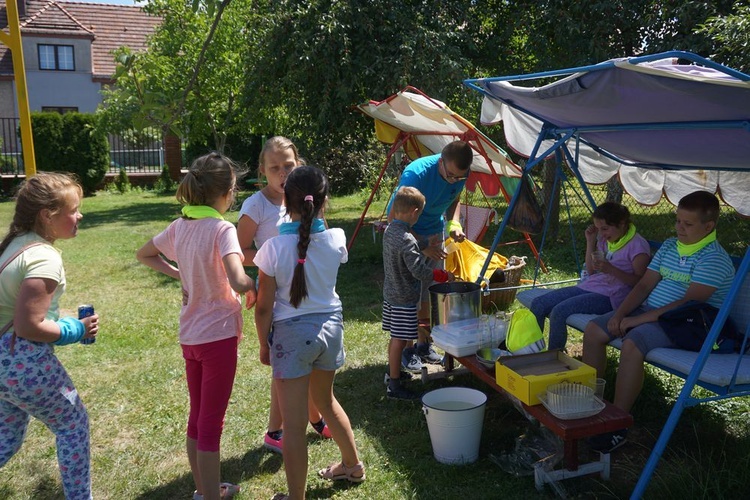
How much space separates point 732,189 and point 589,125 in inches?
97.5

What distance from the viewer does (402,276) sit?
4289 mm

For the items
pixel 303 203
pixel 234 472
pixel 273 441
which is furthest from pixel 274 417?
pixel 303 203

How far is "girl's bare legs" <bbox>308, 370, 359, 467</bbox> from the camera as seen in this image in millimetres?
3066

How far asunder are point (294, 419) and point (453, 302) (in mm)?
1658

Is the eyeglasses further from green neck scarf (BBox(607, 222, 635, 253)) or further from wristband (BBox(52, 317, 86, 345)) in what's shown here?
wristband (BBox(52, 317, 86, 345))

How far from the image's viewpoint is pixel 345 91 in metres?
8.80

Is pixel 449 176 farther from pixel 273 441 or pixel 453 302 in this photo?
pixel 273 441

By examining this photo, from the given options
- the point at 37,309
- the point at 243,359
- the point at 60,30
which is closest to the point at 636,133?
the point at 243,359

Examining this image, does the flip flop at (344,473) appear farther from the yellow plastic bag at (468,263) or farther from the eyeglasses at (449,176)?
the yellow plastic bag at (468,263)

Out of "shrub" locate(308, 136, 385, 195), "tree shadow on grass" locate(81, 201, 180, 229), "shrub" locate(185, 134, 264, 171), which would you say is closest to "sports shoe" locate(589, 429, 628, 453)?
"tree shadow on grass" locate(81, 201, 180, 229)

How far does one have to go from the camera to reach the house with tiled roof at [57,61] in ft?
91.8

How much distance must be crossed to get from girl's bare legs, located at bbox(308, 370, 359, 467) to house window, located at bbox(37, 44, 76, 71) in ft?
99.6

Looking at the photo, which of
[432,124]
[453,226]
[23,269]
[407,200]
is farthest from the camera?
[432,124]

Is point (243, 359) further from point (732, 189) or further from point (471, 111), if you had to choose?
point (471, 111)
